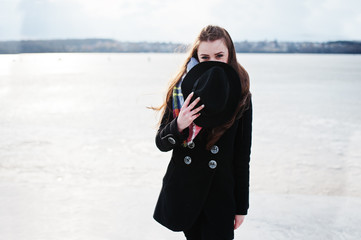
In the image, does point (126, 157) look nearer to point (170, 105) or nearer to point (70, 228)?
point (70, 228)

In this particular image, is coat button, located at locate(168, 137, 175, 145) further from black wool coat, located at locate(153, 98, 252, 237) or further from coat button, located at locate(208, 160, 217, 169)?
coat button, located at locate(208, 160, 217, 169)

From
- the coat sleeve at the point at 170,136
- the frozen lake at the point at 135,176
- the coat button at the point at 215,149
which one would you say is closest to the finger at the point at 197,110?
the coat sleeve at the point at 170,136

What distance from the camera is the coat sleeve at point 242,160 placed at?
4.82 ft

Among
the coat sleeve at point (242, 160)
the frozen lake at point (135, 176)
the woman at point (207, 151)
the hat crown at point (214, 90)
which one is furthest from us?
the frozen lake at point (135, 176)

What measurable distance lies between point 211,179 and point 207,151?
12cm

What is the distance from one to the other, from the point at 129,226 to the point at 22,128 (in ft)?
17.6

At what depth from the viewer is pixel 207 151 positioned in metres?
1.44

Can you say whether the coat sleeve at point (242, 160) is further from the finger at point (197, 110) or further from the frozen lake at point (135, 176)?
the frozen lake at point (135, 176)

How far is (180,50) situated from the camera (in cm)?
182

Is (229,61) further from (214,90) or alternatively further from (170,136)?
(170,136)

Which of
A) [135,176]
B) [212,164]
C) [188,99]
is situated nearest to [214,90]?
[188,99]

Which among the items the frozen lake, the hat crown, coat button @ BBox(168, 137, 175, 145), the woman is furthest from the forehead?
coat button @ BBox(168, 137, 175, 145)

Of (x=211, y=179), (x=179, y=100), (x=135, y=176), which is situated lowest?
(x=135, y=176)

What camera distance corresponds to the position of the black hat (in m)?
1.24
